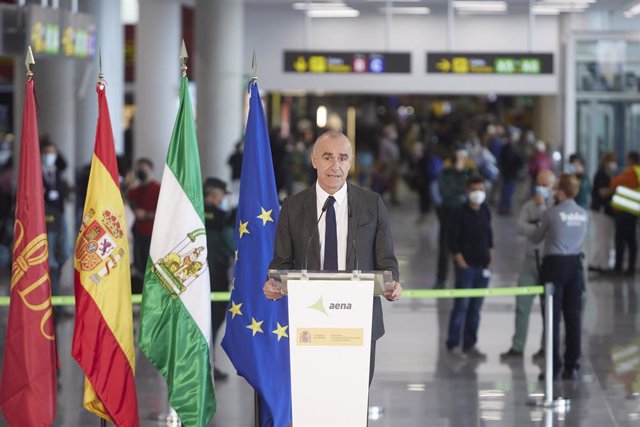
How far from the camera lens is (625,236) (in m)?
20.0

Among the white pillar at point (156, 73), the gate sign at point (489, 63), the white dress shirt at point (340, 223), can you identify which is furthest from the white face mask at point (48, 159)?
the white pillar at point (156, 73)

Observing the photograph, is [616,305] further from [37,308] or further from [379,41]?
[379,41]

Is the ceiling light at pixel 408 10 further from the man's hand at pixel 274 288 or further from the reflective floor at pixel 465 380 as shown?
the man's hand at pixel 274 288

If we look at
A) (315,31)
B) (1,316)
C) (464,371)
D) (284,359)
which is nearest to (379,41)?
(315,31)

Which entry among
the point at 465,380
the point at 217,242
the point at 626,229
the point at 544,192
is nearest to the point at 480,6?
the point at 626,229

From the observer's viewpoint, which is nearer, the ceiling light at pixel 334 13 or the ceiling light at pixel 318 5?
the ceiling light at pixel 318 5

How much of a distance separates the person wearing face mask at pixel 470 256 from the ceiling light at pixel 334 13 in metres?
13.4

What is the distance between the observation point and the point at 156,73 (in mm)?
28125

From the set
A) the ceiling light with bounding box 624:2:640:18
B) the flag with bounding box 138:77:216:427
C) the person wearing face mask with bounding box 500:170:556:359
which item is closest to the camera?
the flag with bounding box 138:77:216:427

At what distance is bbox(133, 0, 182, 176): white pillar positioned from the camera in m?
27.9

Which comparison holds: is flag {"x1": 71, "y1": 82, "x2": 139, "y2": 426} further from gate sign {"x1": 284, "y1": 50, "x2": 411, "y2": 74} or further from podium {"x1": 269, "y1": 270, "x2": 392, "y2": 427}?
gate sign {"x1": 284, "y1": 50, "x2": 411, "y2": 74}

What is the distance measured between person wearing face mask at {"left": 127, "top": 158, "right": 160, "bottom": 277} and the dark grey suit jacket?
805 centimetres

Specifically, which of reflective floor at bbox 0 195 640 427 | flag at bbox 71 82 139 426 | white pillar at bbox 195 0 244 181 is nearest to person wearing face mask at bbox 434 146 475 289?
reflective floor at bbox 0 195 640 427

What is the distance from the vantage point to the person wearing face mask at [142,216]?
51.4 ft
